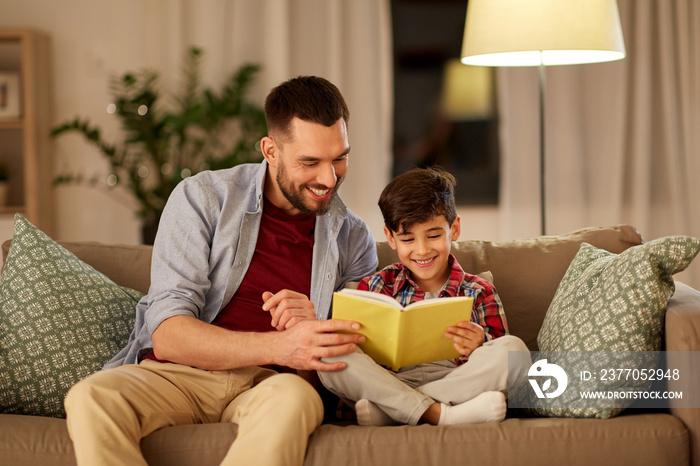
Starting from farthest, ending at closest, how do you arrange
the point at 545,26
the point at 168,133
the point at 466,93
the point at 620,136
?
the point at 466,93, the point at 620,136, the point at 168,133, the point at 545,26

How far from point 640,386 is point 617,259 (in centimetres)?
30

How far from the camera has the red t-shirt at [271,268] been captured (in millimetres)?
1954

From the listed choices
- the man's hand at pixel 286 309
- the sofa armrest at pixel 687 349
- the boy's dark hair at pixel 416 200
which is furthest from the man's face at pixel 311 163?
the sofa armrest at pixel 687 349

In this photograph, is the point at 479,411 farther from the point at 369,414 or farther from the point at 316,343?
the point at 316,343

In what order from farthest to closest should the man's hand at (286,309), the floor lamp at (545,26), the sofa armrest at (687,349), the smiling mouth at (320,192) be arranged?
1. the floor lamp at (545,26)
2. the smiling mouth at (320,192)
3. the man's hand at (286,309)
4. the sofa armrest at (687,349)

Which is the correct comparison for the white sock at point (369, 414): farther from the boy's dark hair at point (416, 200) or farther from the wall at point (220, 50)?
the wall at point (220, 50)

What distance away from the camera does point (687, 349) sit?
5.42ft

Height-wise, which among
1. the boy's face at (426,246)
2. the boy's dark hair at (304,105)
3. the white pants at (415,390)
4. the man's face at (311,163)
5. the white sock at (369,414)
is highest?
the boy's dark hair at (304,105)

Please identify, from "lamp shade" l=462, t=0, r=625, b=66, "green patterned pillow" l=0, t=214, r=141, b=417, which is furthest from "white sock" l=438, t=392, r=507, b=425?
"lamp shade" l=462, t=0, r=625, b=66

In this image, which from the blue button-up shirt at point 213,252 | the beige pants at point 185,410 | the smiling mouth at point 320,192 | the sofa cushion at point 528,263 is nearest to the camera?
the beige pants at point 185,410

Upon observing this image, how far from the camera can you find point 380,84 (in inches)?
169

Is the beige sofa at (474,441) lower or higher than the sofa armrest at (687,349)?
lower

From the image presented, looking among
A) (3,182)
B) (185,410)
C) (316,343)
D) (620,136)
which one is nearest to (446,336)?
(316,343)

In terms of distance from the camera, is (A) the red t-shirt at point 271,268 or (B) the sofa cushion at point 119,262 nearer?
(A) the red t-shirt at point 271,268
